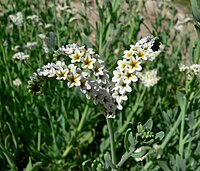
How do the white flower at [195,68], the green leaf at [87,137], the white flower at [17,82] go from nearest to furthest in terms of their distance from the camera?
the white flower at [195,68] < the white flower at [17,82] < the green leaf at [87,137]

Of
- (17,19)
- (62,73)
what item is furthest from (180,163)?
(17,19)

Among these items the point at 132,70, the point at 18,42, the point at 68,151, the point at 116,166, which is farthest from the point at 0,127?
the point at 132,70

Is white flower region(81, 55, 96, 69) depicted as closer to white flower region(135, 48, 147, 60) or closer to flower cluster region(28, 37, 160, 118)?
flower cluster region(28, 37, 160, 118)

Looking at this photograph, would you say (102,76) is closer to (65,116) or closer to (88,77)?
(88,77)

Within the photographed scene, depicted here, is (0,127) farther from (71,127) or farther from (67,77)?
(67,77)

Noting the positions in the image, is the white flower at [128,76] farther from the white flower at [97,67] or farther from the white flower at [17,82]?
the white flower at [17,82]

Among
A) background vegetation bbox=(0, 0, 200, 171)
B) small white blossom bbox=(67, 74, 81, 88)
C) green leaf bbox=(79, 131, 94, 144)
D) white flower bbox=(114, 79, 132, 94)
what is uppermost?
small white blossom bbox=(67, 74, 81, 88)

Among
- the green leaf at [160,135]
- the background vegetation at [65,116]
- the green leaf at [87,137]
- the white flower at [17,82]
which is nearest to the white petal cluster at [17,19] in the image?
the background vegetation at [65,116]

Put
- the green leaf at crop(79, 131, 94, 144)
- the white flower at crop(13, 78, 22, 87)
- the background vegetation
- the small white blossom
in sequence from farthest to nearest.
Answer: the green leaf at crop(79, 131, 94, 144)
the white flower at crop(13, 78, 22, 87)
the background vegetation
the small white blossom

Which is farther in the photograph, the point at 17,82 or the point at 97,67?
the point at 17,82

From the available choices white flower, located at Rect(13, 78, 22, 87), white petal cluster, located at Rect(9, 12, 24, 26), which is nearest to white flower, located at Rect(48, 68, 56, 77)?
white flower, located at Rect(13, 78, 22, 87)

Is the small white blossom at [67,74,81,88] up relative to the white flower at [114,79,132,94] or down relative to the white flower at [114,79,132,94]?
up
